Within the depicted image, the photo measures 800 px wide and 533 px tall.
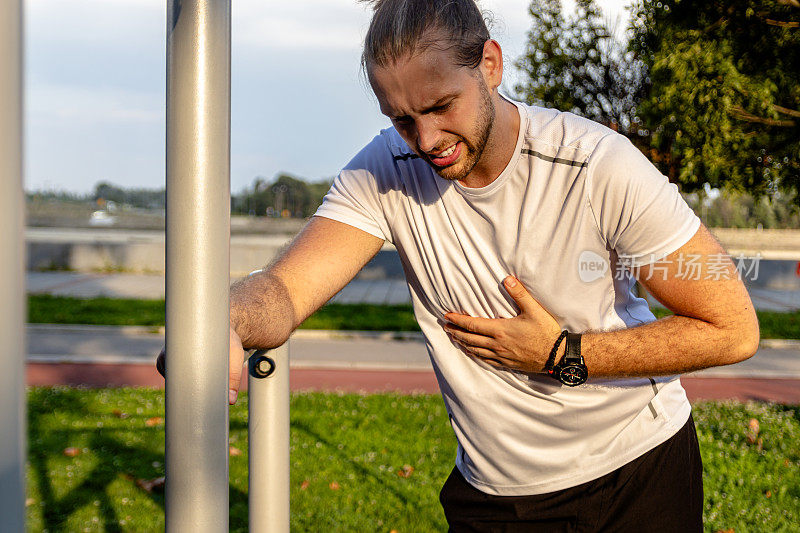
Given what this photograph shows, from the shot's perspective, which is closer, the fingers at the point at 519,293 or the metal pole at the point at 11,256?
the metal pole at the point at 11,256

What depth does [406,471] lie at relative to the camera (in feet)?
17.1

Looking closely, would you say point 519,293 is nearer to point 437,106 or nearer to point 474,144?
point 474,144

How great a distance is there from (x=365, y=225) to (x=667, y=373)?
2.79 feet

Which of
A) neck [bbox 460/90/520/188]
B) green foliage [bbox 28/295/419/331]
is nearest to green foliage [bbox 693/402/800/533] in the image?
neck [bbox 460/90/520/188]

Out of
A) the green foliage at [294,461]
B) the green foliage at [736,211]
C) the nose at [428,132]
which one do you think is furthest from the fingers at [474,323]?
the green foliage at [736,211]

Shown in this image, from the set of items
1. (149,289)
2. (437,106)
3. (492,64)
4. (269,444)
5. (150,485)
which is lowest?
(150,485)

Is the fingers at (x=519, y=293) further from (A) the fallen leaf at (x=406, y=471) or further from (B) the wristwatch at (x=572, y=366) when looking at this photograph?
(A) the fallen leaf at (x=406, y=471)

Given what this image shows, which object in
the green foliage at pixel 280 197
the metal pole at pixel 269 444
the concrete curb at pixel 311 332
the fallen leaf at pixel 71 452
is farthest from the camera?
the green foliage at pixel 280 197

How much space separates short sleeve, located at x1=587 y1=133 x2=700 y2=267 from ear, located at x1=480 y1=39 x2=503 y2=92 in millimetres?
301

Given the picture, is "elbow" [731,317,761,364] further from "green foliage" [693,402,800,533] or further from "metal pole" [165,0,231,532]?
"green foliage" [693,402,800,533]

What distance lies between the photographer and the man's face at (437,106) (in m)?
→ 1.80

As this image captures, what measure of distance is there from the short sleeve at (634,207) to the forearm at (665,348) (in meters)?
0.18

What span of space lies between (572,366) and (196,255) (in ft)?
4.10

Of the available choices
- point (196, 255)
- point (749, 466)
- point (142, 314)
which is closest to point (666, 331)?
point (196, 255)
